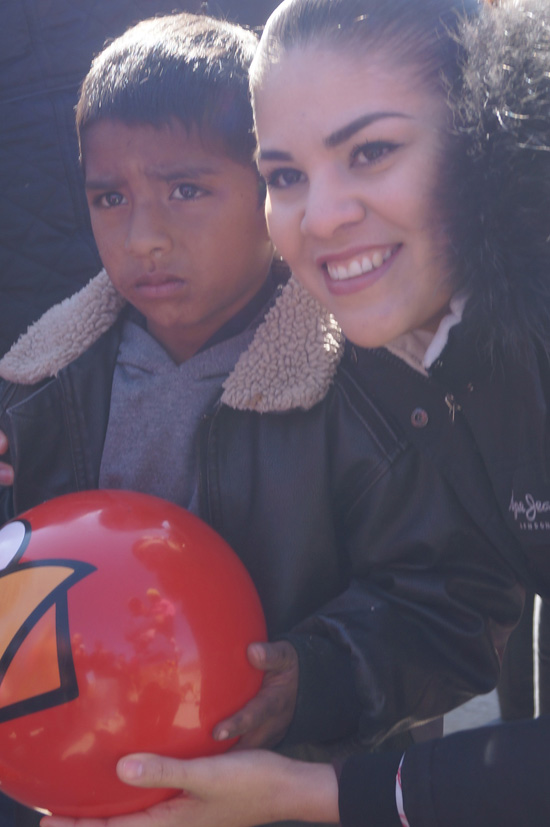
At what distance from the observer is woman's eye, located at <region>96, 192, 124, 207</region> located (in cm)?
196

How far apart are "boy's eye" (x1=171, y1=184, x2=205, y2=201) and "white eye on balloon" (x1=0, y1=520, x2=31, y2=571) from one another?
0.78 m

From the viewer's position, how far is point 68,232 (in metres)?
2.48

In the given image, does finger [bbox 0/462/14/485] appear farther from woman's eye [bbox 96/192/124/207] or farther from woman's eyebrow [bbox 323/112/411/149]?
woman's eyebrow [bbox 323/112/411/149]

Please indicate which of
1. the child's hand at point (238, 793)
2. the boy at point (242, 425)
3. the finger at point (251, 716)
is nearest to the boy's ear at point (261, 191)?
the boy at point (242, 425)

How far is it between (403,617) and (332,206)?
813mm

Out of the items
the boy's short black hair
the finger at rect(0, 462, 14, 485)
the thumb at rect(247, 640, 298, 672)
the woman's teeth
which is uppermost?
the boy's short black hair

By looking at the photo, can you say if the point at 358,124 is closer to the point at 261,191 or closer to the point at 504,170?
the point at 504,170

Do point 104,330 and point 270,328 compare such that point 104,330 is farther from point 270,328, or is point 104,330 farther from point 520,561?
point 520,561

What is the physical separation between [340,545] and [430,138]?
2.88 ft

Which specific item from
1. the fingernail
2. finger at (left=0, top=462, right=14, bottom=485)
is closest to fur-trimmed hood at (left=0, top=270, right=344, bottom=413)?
finger at (left=0, top=462, right=14, bottom=485)

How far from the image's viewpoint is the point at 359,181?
1.48 meters

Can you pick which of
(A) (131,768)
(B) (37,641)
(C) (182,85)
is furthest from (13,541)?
(C) (182,85)

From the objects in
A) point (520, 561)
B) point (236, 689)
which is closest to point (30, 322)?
point (236, 689)

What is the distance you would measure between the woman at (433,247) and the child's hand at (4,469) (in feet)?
3.00
